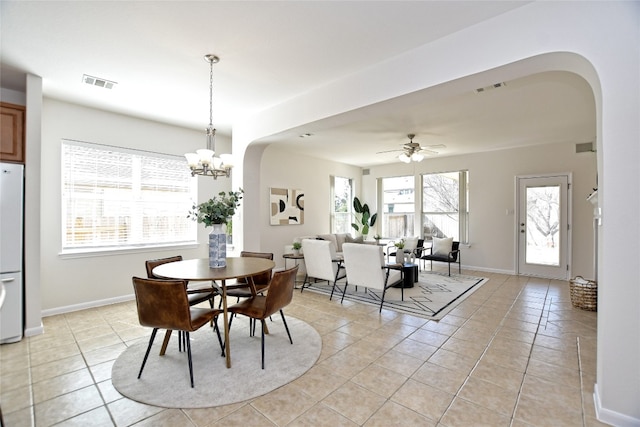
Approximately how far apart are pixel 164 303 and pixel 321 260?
2767 mm

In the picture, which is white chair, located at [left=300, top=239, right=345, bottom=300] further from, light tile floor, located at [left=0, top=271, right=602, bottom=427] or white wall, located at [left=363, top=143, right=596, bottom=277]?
white wall, located at [left=363, top=143, right=596, bottom=277]

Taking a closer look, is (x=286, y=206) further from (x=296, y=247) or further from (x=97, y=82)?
(x=97, y=82)

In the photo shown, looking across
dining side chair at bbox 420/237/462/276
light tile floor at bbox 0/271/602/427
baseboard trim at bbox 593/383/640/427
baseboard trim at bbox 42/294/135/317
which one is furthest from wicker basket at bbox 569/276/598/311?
baseboard trim at bbox 42/294/135/317

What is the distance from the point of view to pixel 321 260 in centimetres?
470

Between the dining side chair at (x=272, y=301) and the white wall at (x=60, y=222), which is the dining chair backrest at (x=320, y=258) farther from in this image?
the white wall at (x=60, y=222)

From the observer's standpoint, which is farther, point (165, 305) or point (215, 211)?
point (215, 211)

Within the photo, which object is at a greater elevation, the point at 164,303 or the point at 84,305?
the point at 164,303

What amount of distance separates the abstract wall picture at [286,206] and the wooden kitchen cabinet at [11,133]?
147 inches

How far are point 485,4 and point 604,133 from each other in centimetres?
119

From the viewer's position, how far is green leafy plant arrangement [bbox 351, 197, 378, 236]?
8109 millimetres

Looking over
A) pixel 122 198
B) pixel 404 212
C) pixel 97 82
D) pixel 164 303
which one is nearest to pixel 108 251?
pixel 122 198

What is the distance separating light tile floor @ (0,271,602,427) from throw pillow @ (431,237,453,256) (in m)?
2.57

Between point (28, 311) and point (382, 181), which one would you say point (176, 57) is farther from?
point (382, 181)

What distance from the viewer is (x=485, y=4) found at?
2084 mm
